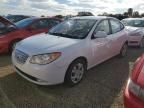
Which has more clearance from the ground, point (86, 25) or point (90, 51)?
point (86, 25)

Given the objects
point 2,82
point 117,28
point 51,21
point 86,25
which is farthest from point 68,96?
point 51,21

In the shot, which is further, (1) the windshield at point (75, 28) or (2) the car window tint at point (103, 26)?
(2) the car window tint at point (103, 26)

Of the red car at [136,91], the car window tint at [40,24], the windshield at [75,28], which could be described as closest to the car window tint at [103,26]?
the windshield at [75,28]

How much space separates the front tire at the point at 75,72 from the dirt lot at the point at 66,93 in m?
0.15

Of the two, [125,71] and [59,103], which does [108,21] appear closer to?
[125,71]

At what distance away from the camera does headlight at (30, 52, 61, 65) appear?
12.5 feet

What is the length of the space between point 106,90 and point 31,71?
1681mm

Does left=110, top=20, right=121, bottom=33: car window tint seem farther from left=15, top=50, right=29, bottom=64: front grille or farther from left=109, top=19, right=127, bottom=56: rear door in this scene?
left=15, top=50, right=29, bottom=64: front grille

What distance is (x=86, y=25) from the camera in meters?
5.09

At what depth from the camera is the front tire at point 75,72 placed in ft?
13.4

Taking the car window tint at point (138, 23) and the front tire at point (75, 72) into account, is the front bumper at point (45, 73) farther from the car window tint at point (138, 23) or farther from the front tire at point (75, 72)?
the car window tint at point (138, 23)

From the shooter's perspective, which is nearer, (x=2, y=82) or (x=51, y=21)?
(x=2, y=82)

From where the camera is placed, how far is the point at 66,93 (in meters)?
4.03

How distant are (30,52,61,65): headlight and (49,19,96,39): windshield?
0.98 meters
